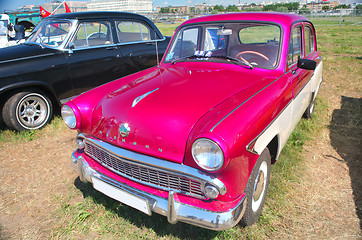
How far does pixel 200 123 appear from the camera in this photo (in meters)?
1.89

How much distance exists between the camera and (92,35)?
16.5 feet

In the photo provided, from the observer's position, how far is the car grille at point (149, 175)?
1.87 metres

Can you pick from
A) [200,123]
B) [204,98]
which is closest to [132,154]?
[200,123]

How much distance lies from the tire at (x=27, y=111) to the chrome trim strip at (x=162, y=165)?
8.38 feet

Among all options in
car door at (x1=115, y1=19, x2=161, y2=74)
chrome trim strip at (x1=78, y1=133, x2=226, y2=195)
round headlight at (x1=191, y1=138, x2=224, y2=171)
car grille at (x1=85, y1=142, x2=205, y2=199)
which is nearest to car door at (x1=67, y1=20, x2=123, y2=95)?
car door at (x1=115, y1=19, x2=161, y2=74)

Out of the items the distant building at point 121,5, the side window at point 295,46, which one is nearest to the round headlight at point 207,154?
the side window at point 295,46

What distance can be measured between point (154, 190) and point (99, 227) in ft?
2.59

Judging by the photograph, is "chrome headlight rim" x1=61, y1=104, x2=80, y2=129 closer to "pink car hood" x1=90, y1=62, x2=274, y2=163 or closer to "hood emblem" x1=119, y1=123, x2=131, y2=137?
"pink car hood" x1=90, y1=62, x2=274, y2=163

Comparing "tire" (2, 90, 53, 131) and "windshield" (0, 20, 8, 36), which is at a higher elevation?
"windshield" (0, 20, 8, 36)

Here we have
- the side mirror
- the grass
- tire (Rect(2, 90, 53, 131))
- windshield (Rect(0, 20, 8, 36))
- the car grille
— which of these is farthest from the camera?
windshield (Rect(0, 20, 8, 36))

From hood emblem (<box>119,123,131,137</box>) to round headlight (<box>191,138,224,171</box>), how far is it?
0.57 m

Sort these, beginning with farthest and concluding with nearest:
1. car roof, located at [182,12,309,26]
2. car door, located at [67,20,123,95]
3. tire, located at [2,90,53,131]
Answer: car door, located at [67,20,123,95] → tire, located at [2,90,53,131] → car roof, located at [182,12,309,26]

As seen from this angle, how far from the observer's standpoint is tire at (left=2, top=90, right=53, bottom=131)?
4.00 metres

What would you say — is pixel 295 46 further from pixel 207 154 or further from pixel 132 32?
pixel 132 32
